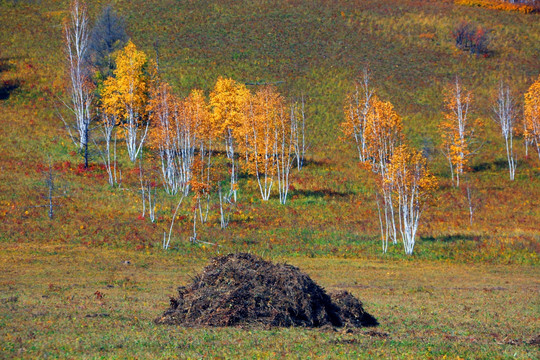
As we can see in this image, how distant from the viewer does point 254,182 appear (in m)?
60.3

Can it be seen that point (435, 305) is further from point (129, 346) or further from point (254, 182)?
point (254, 182)

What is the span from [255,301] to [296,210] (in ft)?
114

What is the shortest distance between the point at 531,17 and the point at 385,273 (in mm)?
113693

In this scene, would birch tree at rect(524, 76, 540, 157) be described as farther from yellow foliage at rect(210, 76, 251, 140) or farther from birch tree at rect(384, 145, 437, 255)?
yellow foliage at rect(210, 76, 251, 140)

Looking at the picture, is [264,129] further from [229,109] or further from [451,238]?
[451,238]

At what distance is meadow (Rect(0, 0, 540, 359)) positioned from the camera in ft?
50.7

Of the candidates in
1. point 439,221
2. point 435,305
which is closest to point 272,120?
point 439,221

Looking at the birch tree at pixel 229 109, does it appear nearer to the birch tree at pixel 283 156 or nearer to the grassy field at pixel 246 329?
the birch tree at pixel 283 156

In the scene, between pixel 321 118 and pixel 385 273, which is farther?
pixel 321 118

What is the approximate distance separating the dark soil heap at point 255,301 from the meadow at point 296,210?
79cm

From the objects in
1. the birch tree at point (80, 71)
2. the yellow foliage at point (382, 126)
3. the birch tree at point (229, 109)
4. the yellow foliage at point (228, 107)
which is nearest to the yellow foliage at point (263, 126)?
the birch tree at point (229, 109)

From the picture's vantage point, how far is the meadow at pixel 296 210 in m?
15.5

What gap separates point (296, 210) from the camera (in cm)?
5103

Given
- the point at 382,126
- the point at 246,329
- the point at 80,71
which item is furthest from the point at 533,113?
the point at 246,329
